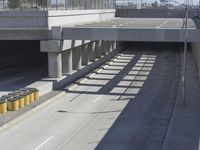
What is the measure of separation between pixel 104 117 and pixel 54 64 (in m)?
12.8

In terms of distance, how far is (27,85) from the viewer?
1542 inches

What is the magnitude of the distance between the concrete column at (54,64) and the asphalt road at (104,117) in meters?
2.38

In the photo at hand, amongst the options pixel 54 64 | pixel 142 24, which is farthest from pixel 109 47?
pixel 54 64

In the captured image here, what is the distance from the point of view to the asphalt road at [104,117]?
2331cm

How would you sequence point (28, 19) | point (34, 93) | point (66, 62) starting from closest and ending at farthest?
point (34, 93), point (28, 19), point (66, 62)

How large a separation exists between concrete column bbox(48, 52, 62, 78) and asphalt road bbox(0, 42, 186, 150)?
2.38 meters

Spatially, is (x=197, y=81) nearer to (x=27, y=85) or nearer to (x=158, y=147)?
(x=27, y=85)

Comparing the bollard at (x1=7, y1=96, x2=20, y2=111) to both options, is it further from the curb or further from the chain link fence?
the chain link fence

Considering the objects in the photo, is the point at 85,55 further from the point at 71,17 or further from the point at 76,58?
the point at 71,17

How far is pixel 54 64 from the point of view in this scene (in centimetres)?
4034

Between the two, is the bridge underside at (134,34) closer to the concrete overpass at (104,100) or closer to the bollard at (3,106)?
the concrete overpass at (104,100)

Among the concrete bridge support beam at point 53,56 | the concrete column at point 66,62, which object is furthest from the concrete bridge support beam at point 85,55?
the concrete bridge support beam at point 53,56

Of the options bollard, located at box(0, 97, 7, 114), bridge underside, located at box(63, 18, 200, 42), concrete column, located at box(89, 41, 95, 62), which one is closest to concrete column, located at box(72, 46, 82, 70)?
concrete column, located at box(89, 41, 95, 62)

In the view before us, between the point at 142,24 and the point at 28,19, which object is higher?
the point at 28,19
